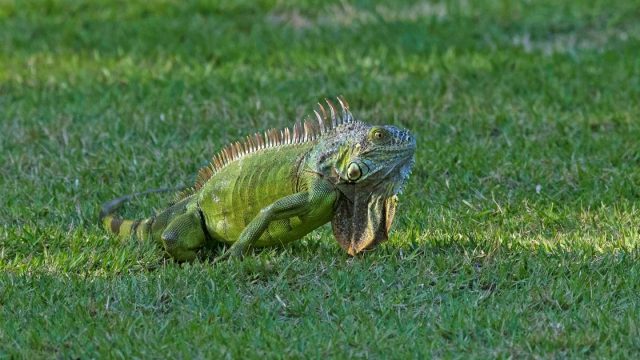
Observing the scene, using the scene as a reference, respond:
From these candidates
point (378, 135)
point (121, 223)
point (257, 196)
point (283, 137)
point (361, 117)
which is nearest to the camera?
point (378, 135)

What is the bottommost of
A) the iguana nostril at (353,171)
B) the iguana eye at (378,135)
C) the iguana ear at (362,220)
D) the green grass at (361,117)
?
the green grass at (361,117)

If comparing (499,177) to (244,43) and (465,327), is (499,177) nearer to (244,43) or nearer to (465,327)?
(465,327)

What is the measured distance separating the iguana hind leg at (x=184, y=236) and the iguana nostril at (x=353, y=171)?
0.91 metres

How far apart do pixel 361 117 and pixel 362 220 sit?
2.97 metres

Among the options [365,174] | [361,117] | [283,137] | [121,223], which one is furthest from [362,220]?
[361,117]

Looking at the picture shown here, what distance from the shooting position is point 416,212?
24.2ft

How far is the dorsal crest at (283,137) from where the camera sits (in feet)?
21.3

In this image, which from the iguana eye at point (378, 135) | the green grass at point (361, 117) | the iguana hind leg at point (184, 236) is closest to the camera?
the green grass at point (361, 117)

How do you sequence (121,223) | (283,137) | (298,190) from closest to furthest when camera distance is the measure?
1. (298,190)
2. (283,137)
3. (121,223)

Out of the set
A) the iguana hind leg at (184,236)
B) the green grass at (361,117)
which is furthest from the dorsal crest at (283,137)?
the green grass at (361,117)

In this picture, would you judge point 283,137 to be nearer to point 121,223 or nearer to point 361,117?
point 121,223

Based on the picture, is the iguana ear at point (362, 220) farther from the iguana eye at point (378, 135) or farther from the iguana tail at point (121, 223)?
the iguana tail at point (121, 223)

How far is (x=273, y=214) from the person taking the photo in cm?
625

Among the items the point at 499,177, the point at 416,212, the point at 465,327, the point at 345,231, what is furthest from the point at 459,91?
the point at 465,327
